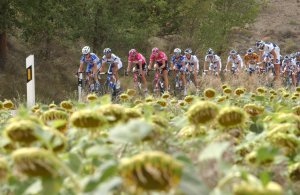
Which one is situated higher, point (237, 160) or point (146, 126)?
point (146, 126)

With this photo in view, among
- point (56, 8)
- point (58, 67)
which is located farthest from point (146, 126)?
point (58, 67)

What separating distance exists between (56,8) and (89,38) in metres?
5.18

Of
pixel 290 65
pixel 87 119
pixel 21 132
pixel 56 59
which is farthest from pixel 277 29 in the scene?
pixel 21 132

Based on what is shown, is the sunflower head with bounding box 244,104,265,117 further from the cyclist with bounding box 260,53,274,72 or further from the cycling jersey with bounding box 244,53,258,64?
the cyclist with bounding box 260,53,274,72

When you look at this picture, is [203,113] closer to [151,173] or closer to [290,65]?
[151,173]

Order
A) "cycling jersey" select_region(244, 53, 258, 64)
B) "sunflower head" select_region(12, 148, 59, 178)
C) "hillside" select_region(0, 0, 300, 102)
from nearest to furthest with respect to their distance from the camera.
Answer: "sunflower head" select_region(12, 148, 59, 178)
"cycling jersey" select_region(244, 53, 258, 64)
"hillside" select_region(0, 0, 300, 102)

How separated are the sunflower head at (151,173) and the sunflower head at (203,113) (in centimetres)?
45

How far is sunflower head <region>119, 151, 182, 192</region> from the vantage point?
88 centimetres

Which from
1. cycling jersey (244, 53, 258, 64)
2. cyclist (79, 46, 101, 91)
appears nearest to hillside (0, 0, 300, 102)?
cyclist (79, 46, 101, 91)

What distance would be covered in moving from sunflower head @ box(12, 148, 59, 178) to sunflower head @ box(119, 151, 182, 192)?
0.49ft

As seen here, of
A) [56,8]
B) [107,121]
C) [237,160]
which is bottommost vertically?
[237,160]

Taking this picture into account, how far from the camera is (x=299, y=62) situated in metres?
28.6

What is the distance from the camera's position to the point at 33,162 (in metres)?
0.99

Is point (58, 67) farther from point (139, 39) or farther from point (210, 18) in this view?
point (210, 18)
